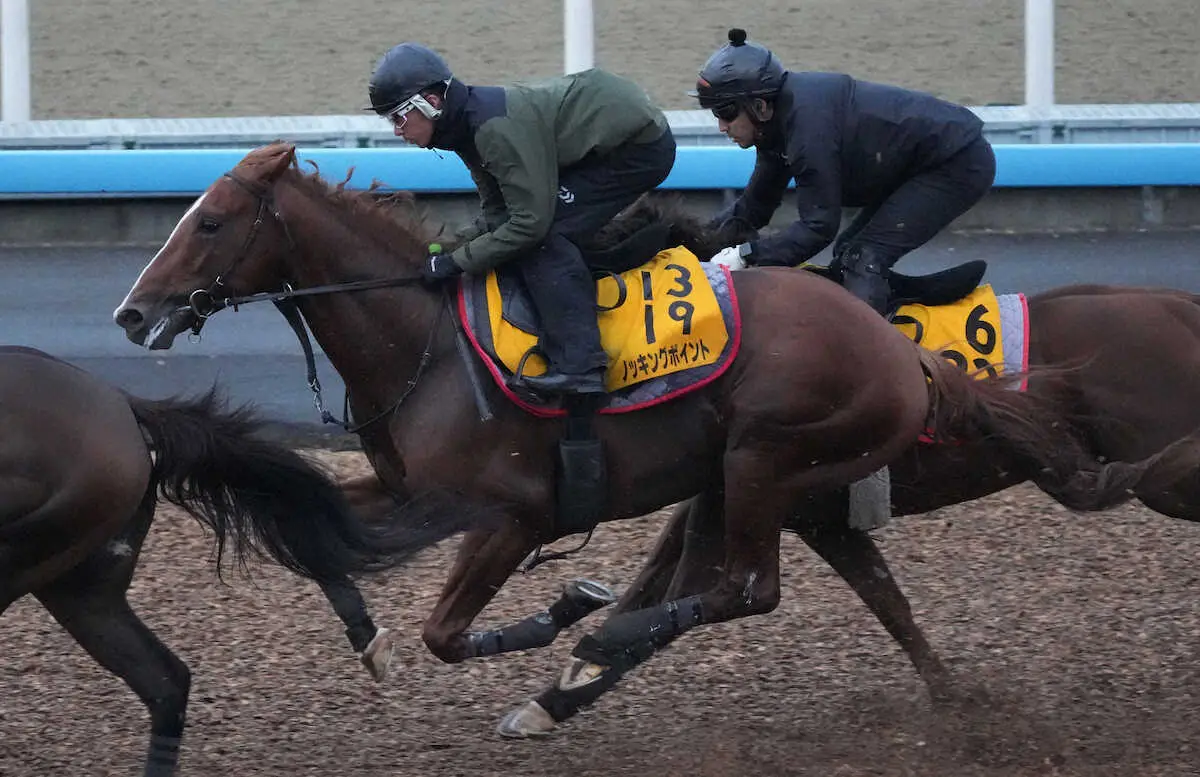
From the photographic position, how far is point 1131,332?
4.93 m

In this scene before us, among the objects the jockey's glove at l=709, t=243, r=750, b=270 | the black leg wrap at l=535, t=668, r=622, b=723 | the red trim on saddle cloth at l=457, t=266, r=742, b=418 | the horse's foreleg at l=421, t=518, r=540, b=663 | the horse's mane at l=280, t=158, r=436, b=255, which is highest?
the horse's mane at l=280, t=158, r=436, b=255

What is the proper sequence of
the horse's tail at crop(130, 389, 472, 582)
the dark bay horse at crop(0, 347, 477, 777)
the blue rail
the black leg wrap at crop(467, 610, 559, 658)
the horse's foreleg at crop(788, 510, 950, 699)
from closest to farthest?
the dark bay horse at crop(0, 347, 477, 777), the horse's tail at crop(130, 389, 472, 582), the black leg wrap at crop(467, 610, 559, 658), the horse's foreleg at crop(788, 510, 950, 699), the blue rail

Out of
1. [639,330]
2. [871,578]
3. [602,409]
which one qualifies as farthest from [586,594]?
[871,578]

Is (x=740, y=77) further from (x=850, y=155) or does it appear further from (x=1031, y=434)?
(x=1031, y=434)

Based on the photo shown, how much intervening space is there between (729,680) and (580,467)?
1.24m

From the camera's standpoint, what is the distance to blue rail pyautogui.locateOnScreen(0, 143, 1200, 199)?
A: 24.2ft

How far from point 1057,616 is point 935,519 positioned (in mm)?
1092

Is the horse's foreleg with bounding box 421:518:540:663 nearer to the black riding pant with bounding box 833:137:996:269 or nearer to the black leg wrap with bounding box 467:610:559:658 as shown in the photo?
the black leg wrap with bounding box 467:610:559:658

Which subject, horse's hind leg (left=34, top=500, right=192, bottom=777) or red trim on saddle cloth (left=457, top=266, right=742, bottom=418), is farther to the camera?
red trim on saddle cloth (left=457, top=266, right=742, bottom=418)

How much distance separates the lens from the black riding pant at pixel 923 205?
4898 mm

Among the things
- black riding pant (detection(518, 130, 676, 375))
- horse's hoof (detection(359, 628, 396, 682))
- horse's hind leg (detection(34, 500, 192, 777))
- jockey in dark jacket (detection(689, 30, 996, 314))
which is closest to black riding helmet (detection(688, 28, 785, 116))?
jockey in dark jacket (detection(689, 30, 996, 314))

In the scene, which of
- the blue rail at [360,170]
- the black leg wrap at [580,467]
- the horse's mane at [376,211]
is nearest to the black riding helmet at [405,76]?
the horse's mane at [376,211]

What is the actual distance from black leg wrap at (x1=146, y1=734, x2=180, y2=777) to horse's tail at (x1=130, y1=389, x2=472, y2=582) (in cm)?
46

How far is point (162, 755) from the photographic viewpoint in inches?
159
